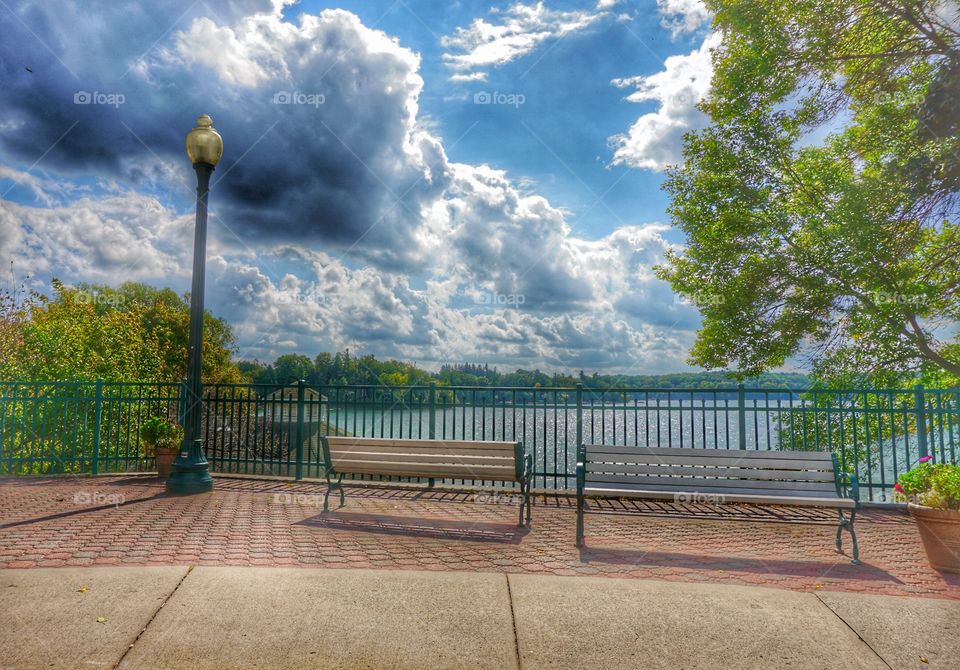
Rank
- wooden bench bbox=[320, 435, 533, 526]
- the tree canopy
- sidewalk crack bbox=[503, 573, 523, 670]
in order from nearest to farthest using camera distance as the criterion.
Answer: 1. sidewalk crack bbox=[503, 573, 523, 670]
2. wooden bench bbox=[320, 435, 533, 526]
3. the tree canopy

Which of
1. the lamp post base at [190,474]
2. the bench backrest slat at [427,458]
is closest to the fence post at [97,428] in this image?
the lamp post base at [190,474]

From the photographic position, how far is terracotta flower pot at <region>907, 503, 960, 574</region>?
16.2 feet

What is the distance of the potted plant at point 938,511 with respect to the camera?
4953 mm

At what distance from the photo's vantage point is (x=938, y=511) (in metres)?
5.02

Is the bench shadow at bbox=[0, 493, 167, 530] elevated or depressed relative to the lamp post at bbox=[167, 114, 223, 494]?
depressed

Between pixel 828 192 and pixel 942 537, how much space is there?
34.0 feet

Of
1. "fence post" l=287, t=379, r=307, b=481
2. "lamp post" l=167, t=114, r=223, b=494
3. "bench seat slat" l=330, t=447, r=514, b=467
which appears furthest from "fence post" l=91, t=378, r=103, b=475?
"bench seat slat" l=330, t=447, r=514, b=467

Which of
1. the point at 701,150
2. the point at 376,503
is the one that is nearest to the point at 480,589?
the point at 376,503

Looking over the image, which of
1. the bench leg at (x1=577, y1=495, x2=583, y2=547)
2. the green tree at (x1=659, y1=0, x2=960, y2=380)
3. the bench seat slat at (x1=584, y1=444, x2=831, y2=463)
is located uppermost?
the green tree at (x1=659, y1=0, x2=960, y2=380)

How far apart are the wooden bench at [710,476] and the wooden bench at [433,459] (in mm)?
881

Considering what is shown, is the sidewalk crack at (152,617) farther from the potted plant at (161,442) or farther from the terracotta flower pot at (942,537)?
the potted plant at (161,442)

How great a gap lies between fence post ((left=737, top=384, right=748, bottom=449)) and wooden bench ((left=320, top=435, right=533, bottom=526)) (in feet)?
11.5

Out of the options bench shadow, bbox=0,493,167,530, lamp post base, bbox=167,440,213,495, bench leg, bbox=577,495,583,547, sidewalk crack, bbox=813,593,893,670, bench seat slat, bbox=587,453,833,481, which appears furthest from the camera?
lamp post base, bbox=167,440,213,495

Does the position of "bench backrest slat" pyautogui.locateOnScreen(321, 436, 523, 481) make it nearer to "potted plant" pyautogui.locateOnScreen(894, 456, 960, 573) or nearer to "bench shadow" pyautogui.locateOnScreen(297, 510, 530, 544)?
"bench shadow" pyautogui.locateOnScreen(297, 510, 530, 544)
